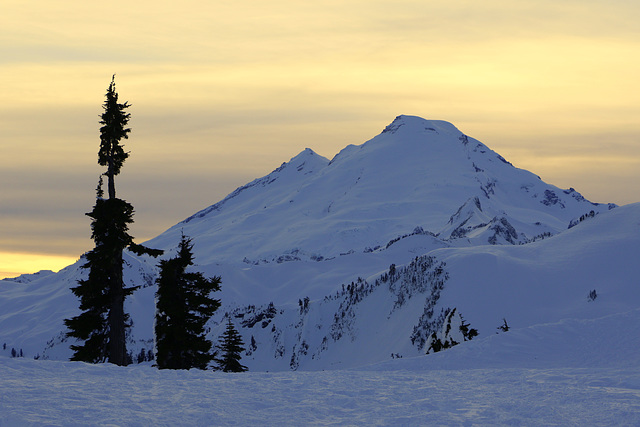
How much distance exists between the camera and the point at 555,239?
456 ft

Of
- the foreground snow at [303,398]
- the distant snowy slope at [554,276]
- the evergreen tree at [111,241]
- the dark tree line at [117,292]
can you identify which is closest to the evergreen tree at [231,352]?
the dark tree line at [117,292]

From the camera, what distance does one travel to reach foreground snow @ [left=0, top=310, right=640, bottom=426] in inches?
699

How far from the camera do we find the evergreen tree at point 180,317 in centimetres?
3897

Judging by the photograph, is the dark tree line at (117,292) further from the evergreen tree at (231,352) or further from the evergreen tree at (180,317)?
the evergreen tree at (231,352)

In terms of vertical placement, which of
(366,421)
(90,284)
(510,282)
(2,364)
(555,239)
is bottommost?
(366,421)

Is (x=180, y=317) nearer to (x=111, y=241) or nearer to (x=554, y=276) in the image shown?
(x=111, y=241)

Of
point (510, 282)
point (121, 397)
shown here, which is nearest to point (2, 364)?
point (121, 397)

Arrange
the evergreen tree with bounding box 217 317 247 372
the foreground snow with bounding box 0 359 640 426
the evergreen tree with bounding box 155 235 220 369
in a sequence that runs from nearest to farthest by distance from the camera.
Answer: the foreground snow with bounding box 0 359 640 426, the evergreen tree with bounding box 155 235 220 369, the evergreen tree with bounding box 217 317 247 372

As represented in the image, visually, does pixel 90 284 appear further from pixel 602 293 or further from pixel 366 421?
pixel 602 293

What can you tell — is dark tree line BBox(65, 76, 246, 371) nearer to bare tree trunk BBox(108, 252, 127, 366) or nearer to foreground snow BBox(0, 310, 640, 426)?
bare tree trunk BBox(108, 252, 127, 366)

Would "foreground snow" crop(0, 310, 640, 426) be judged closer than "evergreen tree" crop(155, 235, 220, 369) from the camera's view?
Yes

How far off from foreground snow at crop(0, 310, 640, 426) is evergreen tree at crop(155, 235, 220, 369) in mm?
14300

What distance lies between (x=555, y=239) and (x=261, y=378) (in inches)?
A: 4796

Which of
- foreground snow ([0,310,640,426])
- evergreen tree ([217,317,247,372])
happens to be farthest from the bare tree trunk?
evergreen tree ([217,317,247,372])
